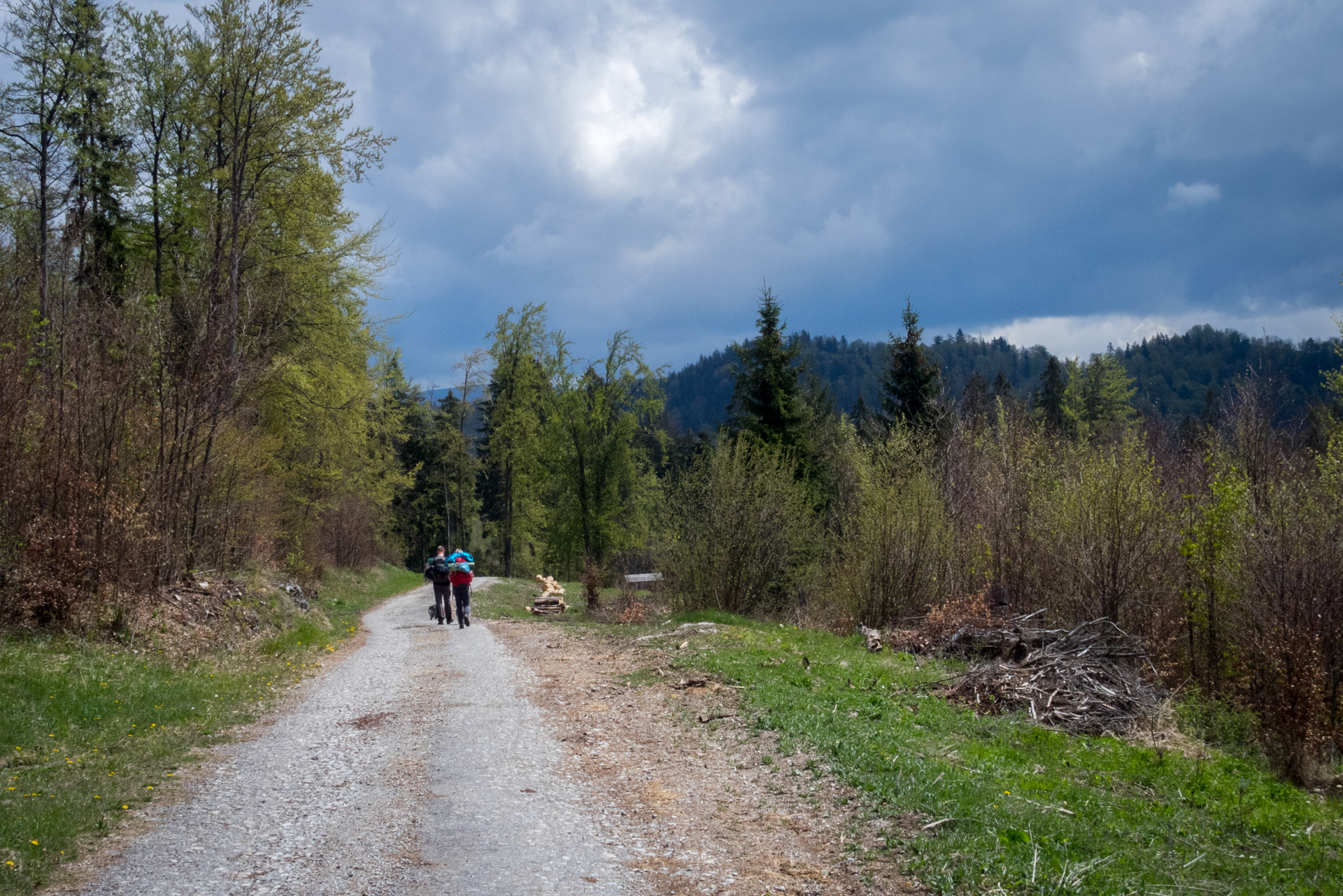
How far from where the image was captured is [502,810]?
5938 mm

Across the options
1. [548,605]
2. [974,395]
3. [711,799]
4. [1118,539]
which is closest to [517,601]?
[548,605]

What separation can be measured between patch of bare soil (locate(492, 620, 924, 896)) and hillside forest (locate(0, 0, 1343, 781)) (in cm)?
755

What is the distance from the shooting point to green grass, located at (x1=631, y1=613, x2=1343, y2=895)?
4863 mm

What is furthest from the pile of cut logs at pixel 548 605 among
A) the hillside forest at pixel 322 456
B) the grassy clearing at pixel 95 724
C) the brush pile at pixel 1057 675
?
the brush pile at pixel 1057 675

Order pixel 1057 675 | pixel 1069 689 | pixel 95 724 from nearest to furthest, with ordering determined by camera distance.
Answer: pixel 95 724 < pixel 1069 689 < pixel 1057 675

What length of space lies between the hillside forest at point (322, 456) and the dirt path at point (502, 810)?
554cm

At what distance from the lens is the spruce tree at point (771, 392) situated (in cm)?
2595

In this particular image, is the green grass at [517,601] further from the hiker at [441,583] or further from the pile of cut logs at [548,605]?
the hiker at [441,583]

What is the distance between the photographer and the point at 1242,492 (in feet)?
43.5

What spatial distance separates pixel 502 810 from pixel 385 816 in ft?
2.89

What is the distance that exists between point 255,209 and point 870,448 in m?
18.2

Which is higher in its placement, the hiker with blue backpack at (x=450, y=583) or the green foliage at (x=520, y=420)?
the green foliage at (x=520, y=420)

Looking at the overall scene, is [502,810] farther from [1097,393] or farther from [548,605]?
[1097,393]

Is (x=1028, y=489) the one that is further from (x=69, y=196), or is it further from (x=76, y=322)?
(x=69, y=196)
